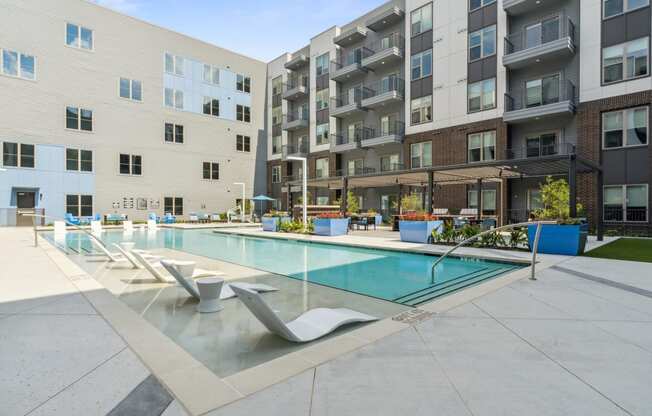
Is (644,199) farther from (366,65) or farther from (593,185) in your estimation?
(366,65)

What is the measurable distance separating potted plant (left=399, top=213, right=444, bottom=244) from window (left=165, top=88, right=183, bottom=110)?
85.5 feet

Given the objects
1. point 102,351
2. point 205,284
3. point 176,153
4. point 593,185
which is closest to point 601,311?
point 205,284

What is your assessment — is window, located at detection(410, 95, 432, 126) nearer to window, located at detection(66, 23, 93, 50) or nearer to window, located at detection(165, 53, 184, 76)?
window, located at detection(165, 53, 184, 76)

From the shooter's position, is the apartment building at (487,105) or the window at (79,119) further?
the window at (79,119)

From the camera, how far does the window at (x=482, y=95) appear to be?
2100cm

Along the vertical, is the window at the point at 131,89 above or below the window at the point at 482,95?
above

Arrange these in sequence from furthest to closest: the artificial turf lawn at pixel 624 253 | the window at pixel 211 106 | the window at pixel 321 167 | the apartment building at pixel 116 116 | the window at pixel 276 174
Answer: the window at pixel 276 174 < the window at pixel 211 106 < the window at pixel 321 167 < the apartment building at pixel 116 116 < the artificial turf lawn at pixel 624 253

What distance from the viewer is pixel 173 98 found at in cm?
3173

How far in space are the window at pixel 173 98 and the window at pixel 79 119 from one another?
6.09 meters

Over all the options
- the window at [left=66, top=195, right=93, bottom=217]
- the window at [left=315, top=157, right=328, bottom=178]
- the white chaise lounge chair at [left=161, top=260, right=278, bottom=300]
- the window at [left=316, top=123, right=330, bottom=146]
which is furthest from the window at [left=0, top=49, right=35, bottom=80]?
the white chaise lounge chair at [left=161, top=260, right=278, bottom=300]

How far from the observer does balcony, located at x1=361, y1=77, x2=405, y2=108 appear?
84.5 feet


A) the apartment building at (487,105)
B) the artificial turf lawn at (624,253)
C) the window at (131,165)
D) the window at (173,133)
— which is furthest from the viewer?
the window at (173,133)

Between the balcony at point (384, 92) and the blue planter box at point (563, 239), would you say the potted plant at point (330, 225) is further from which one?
the balcony at point (384, 92)

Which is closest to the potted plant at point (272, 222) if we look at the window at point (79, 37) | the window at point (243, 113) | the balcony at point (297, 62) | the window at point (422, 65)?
the window at point (422, 65)
